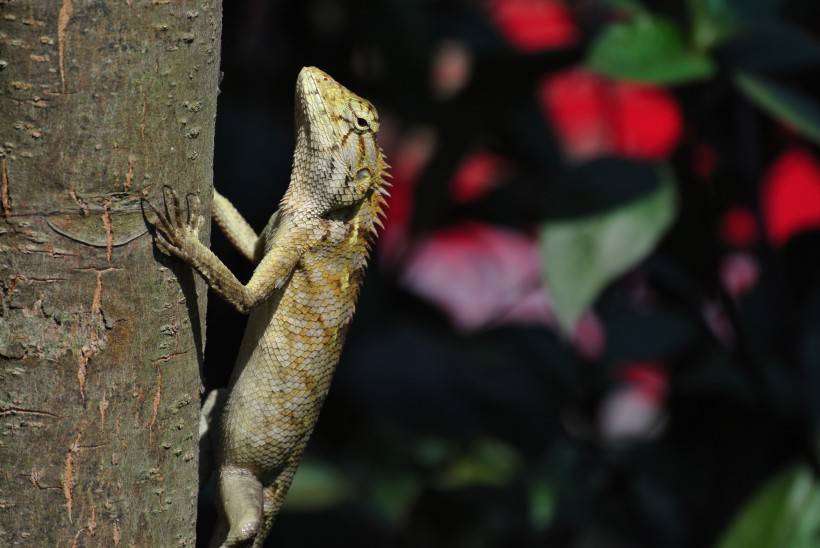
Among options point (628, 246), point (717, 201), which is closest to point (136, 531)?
point (628, 246)

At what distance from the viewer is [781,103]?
291 cm

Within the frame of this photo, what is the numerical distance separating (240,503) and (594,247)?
132 cm

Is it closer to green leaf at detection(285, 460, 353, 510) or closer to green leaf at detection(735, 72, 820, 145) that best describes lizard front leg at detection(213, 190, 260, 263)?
green leaf at detection(285, 460, 353, 510)

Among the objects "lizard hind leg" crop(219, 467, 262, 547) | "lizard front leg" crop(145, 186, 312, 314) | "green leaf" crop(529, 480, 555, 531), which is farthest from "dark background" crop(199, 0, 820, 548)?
"lizard front leg" crop(145, 186, 312, 314)

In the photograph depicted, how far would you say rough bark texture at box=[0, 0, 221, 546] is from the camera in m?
1.45

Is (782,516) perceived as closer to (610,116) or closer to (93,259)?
(610,116)

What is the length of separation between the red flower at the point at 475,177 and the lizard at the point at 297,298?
4.92 feet

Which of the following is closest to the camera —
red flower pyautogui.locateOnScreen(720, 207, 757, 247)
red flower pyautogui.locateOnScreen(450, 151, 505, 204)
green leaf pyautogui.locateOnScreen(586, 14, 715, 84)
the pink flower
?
green leaf pyautogui.locateOnScreen(586, 14, 715, 84)

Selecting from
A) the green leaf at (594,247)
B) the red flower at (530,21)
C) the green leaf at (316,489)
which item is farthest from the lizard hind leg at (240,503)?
the red flower at (530,21)

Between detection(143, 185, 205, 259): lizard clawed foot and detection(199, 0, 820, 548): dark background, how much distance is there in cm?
149

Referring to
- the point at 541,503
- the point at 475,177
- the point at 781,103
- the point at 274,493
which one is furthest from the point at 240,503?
the point at 475,177

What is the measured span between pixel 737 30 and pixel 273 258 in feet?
5.36

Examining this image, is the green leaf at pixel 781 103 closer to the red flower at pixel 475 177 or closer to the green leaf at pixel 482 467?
the red flower at pixel 475 177

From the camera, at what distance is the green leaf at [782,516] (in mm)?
3244
